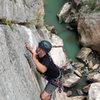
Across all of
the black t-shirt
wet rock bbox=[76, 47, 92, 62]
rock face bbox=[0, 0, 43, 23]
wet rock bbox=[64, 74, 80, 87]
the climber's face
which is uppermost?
rock face bbox=[0, 0, 43, 23]

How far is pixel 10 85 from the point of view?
194 cm

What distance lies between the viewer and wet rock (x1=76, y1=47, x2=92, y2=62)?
8.64 metres

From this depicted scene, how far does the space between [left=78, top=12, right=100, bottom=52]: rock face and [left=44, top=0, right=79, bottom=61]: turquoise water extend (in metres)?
0.63

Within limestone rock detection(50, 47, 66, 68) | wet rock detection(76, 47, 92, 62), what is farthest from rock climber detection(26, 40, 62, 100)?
wet rock detection(76, 47, 92, 62)

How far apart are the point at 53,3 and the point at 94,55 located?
5.55 metres

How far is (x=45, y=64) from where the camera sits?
2.37 metres

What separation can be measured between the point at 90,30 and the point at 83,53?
146 centimetres

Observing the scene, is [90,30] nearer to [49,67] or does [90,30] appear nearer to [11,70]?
[49,67]

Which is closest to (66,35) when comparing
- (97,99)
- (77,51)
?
(77,51)

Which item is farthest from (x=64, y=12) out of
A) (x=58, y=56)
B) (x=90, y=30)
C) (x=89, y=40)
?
(x=58, y=56)

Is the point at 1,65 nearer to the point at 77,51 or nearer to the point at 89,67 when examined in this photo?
the point at 89,67

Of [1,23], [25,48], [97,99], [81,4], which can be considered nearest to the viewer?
[1,23]

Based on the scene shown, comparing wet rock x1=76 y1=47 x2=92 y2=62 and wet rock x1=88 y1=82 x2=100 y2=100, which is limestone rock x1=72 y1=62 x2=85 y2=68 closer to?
wet rock x1=76 y1=47 x2=92 y2=62

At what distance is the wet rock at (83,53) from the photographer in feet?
28.3
